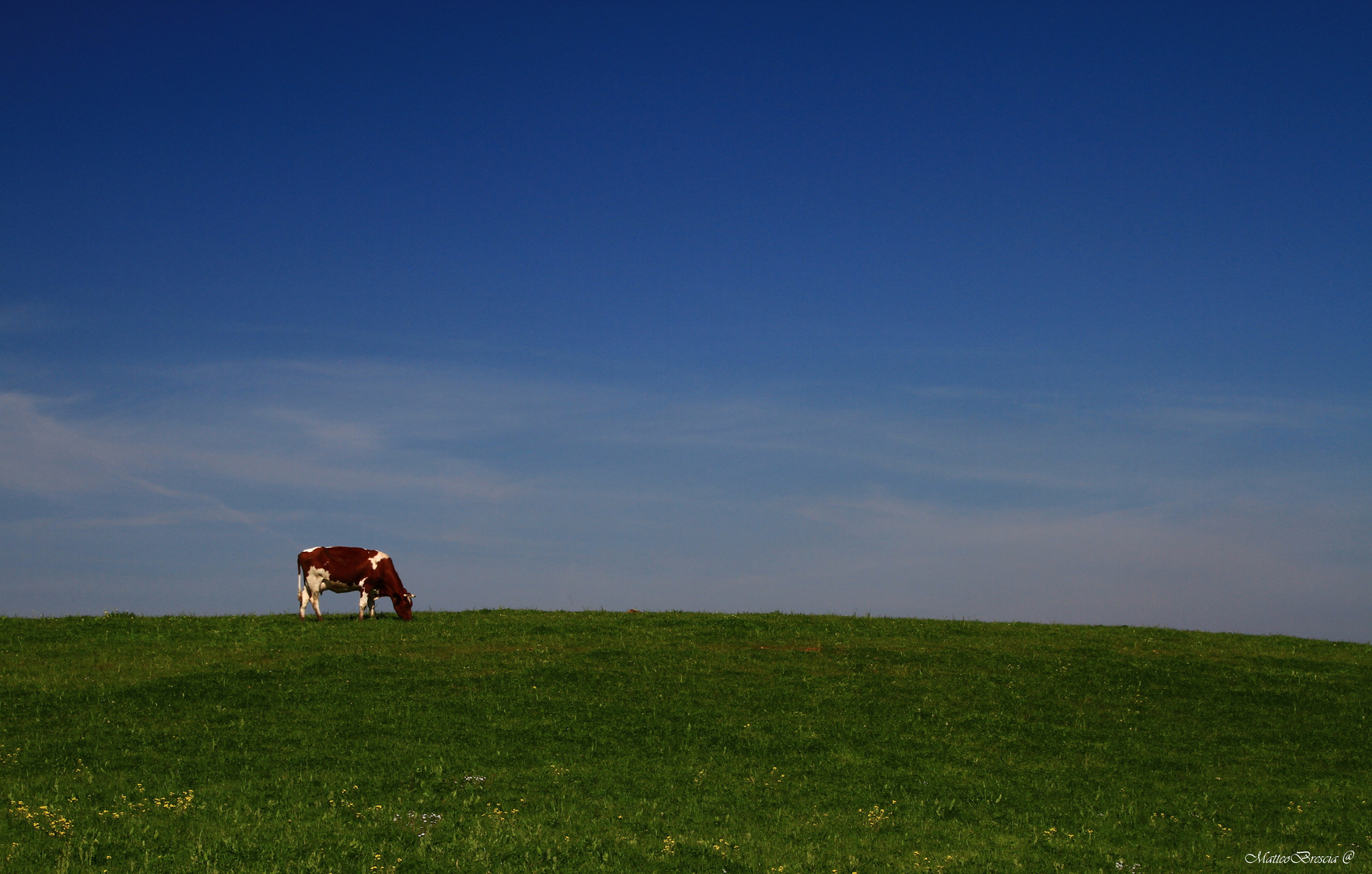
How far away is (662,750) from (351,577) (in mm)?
20983

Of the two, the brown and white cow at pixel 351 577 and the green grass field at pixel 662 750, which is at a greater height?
the brown and white cow at pixel 351 577

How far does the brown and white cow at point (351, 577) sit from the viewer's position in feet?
129

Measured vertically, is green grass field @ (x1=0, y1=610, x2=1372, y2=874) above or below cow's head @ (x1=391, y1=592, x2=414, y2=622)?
below

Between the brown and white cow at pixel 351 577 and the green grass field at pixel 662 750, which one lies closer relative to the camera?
the green grass field at pixel 662 750

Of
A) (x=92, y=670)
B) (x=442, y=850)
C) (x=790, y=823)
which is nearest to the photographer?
(x=442, y=850)

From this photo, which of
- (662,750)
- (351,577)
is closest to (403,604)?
(351,577)

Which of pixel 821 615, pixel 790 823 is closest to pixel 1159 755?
pixel 790 823

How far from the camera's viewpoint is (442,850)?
16.5 m

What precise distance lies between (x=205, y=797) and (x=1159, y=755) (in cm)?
2128

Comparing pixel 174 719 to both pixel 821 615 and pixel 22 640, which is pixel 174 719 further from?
pixel 821 615

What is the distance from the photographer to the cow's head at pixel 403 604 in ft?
130

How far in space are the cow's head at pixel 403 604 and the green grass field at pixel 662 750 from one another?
3359 millimetres

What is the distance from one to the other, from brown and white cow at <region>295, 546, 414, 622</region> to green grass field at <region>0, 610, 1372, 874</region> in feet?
11.1

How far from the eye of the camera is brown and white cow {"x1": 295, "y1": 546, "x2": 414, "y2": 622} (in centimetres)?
3931
